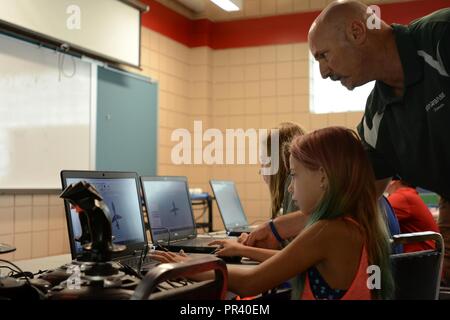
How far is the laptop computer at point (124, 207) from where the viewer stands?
5.99 ft

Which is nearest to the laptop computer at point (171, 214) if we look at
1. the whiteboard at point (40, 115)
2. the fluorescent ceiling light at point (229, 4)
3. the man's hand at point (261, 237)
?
the man's hand at point (261, 237)

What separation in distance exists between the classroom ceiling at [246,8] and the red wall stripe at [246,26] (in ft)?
0.18

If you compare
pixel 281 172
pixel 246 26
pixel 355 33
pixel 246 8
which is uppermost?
pixel 246 8

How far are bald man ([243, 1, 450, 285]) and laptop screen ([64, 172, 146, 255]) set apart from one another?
90 centimetres

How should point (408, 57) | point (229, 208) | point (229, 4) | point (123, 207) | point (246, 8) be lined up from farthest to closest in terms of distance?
point (246, 8) < point (229, 4) < point (229, 208) < point (123, 207) < point (408, 57)

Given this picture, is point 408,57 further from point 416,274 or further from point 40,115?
point 40,115

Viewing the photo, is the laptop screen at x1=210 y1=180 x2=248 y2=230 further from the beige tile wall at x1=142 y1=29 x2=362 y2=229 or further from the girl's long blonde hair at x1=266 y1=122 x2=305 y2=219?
the beige tile wall at x1=142 y1=29 x2=362 y2=229

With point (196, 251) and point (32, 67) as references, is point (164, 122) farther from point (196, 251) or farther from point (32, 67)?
point (196, 251)

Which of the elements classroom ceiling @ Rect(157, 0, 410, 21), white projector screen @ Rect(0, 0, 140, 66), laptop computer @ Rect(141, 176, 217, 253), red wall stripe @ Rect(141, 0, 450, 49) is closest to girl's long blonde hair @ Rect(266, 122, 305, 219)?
laptop computer @ Rect(141, 176, 217, 253)

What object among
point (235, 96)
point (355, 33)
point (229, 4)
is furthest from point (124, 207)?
point (235, 96)

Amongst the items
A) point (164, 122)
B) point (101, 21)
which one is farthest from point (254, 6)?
point (101, 21)

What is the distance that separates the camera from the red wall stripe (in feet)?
17.3

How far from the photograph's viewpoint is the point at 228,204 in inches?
142

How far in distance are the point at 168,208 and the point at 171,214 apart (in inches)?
1.3
